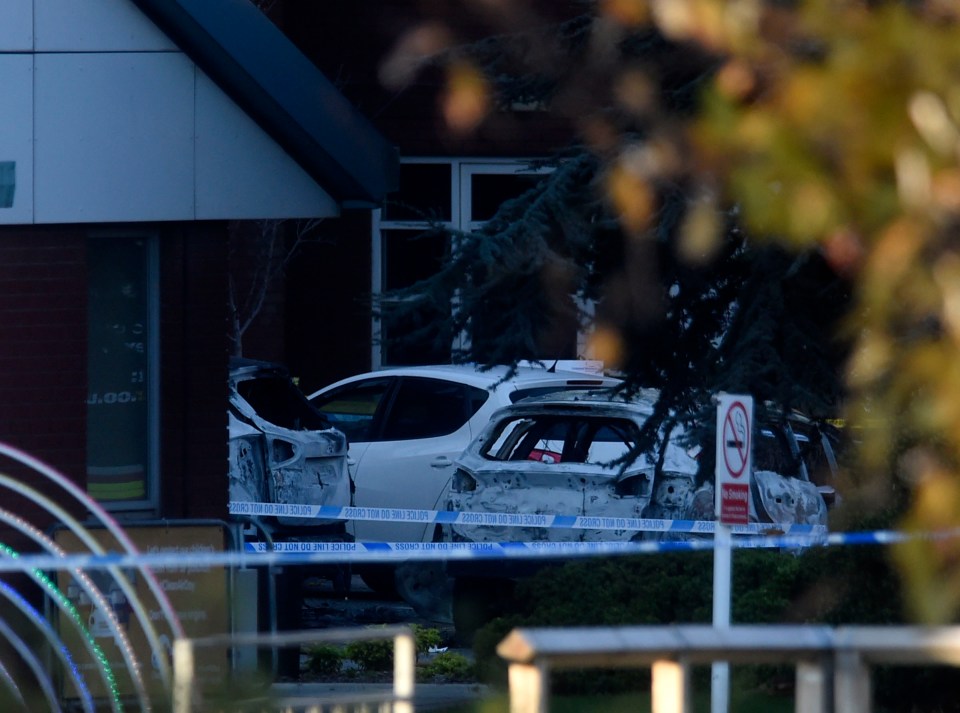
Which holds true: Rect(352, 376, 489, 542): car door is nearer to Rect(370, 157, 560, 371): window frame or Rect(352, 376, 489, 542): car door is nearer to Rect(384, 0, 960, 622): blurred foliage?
Rect(384, 0, 960, 622): blurred foliage

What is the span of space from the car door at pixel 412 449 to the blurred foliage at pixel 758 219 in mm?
3535

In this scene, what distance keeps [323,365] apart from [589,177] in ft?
38.4

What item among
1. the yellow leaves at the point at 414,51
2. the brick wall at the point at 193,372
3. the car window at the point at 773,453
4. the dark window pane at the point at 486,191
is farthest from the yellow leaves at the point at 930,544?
the dark window pane at the point at 486,191

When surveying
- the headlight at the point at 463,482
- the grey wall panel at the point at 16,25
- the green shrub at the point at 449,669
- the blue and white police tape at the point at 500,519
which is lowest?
the green shrub at the point at 449,669

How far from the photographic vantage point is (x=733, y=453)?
6074mm

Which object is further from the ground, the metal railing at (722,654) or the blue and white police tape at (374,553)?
the metal railing at (722,654)

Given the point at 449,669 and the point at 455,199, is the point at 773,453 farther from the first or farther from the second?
the point at 455,199

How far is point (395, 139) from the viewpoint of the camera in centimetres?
1891

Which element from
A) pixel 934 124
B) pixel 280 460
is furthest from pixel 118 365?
pixel 934 124

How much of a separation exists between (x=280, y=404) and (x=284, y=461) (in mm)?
630

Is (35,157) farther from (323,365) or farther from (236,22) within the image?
(323,365)

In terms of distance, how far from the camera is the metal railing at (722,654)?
290 cm

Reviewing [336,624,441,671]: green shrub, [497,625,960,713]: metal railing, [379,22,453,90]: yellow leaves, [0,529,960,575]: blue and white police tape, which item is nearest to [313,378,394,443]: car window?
[0,529,960,575]: blue and white police tape

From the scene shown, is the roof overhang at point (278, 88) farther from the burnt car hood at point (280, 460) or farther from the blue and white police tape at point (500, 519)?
the burnt car hood at point (280, 460)
